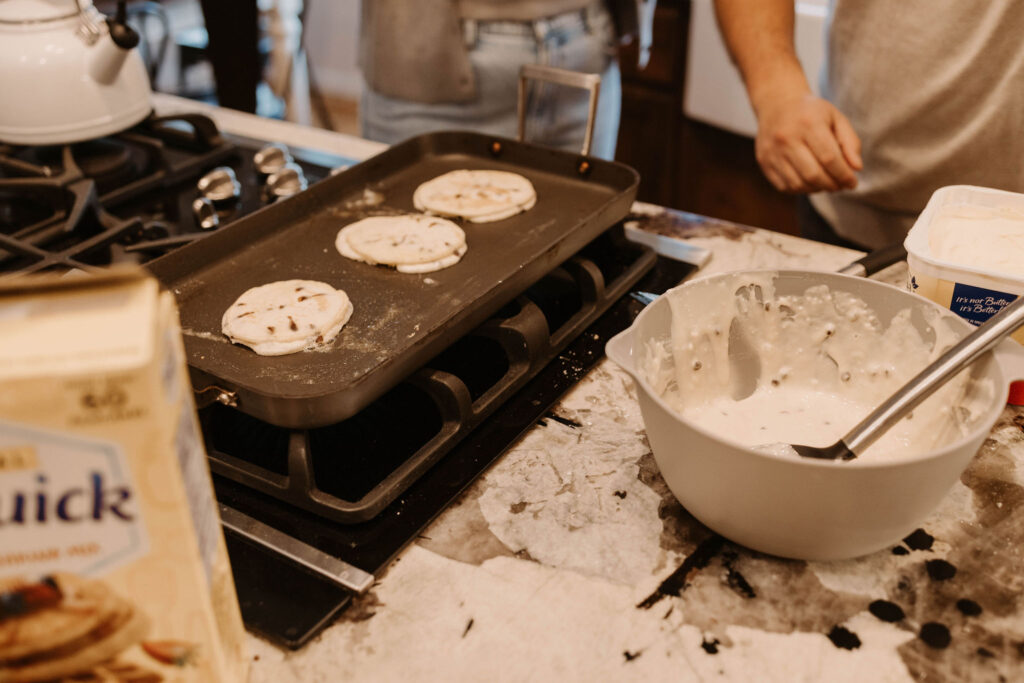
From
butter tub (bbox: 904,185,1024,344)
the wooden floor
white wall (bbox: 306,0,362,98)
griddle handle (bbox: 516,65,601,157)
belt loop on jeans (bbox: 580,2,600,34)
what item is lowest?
the wooden floor

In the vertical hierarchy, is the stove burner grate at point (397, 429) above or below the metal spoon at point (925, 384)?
below

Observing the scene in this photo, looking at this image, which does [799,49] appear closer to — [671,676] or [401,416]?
[401,416]

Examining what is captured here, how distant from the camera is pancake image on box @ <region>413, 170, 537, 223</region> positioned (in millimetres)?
1160

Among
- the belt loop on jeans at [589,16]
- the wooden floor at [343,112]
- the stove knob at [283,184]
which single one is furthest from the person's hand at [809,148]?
the wooden floor at [343,112]

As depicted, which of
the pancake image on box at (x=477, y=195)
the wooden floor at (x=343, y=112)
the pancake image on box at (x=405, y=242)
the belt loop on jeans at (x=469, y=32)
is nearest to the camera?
the pancake image on box at (x=405, y=242)

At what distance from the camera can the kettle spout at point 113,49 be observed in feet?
3.95

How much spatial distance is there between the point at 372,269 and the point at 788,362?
1.69 feet

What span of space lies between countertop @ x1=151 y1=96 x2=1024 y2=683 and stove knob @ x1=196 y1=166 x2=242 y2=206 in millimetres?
737

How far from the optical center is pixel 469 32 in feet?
5.60

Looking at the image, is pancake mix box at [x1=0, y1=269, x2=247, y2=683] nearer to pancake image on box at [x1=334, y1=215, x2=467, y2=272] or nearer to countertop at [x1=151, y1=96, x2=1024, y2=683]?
countertop at [x1=151, y1=96, x2=1024, y2=683]

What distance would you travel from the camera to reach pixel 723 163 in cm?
276

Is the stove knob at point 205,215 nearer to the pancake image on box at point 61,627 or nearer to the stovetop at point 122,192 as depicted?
the stovetop at point 122,192

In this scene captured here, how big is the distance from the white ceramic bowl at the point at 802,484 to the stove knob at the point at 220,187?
32.0 inches

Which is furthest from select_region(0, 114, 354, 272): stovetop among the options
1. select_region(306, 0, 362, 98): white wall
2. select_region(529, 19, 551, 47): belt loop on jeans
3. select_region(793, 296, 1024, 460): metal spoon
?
select_region(306, 0, 362, 98): white wall
